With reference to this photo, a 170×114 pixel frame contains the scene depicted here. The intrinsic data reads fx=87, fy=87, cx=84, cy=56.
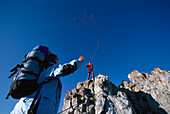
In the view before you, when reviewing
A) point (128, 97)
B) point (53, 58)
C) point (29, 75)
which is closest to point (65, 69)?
point (53, 58)

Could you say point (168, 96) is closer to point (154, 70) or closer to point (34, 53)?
point (154, 70)

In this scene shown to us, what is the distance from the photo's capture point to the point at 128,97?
2608 cm

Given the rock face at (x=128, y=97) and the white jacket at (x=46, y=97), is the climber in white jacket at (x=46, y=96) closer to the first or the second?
the white jacket at (x=46, y=97)

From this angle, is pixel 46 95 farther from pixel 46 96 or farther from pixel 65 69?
pixel 65 69

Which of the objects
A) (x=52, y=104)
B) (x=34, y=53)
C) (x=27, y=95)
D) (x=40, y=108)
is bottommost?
(x=40, y=108)

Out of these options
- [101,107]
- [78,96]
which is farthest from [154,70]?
[78,96]

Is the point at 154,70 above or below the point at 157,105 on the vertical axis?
above

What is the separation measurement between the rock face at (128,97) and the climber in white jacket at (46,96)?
2226 cm

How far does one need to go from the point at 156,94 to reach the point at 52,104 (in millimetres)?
32624

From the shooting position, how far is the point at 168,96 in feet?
76.8

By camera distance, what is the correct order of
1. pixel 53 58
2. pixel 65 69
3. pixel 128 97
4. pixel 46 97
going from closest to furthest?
pixel 46 97
pixel 65 69
pixel 53 58
pixel 128 97

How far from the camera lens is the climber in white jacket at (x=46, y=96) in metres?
2.26

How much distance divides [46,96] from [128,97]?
97.1ft

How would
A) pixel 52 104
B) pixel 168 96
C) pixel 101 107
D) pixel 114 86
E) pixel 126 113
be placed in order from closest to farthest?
pixel 52 104, pixel 126 113, pixel 101 107, pixel 168 96, pixel 114 86
